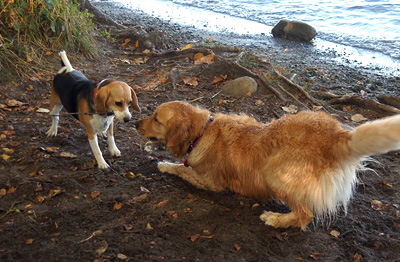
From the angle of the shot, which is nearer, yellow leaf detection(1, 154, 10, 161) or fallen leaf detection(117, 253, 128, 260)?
fallen leaf detection(117, 253, 128, 260)

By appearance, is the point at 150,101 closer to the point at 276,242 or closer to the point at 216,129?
the point at 216,129

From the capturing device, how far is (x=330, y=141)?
3.31 metres

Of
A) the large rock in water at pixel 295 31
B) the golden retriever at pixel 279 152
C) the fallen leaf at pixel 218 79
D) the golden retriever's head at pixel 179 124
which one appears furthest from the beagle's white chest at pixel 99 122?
the large rock in water at pixel 295 31

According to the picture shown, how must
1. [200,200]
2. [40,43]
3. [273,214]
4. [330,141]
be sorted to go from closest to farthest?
1. [330,141]
2. [273,214]
3. [200,200]
4. [40,43]

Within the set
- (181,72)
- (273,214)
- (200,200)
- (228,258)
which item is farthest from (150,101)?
(228,258)

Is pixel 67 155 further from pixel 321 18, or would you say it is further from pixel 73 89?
pixel 321 18

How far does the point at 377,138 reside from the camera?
9.64ft

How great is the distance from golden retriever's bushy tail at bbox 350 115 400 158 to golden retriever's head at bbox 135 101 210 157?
Answer: 1716mm

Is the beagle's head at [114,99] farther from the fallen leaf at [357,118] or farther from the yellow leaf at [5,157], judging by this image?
the fallen leaf at [357,118]

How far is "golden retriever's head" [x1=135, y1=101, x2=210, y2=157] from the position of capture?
4.07 m

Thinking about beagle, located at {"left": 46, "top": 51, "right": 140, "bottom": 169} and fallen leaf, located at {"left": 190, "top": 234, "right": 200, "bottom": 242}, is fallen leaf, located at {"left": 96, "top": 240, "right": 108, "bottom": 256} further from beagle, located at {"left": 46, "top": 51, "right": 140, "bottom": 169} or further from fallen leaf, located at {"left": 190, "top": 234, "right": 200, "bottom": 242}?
beagle, located at {"left": 46, "top": 51, "right": 140, "bottom": 169}

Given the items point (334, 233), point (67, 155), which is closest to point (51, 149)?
point (67, 155)

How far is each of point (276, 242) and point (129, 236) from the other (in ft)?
4.65

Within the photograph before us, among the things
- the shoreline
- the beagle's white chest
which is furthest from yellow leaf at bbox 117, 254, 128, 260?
the shoreline
